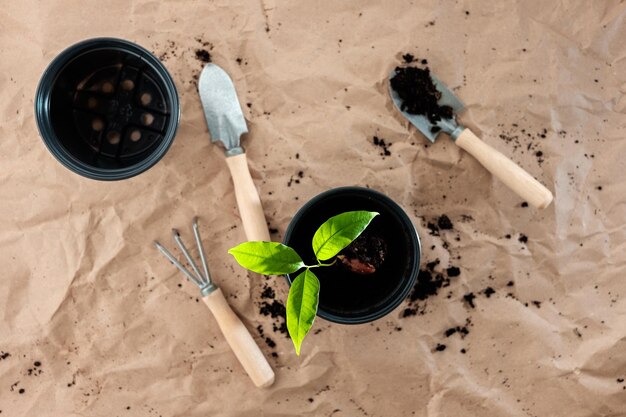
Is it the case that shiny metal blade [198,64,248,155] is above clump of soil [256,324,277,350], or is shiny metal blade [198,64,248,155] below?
above

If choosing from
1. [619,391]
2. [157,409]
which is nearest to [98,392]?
[157,409]

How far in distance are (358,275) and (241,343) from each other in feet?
1.10

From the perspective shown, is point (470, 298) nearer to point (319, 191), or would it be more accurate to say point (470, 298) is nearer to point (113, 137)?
point (319, 191)

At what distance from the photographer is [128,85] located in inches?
51.6

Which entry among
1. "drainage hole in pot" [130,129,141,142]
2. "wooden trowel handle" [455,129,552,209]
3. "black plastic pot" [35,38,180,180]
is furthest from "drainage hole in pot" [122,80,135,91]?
"wooden trowel handle" [455,129,552,209]

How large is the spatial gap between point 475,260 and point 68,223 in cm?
Answer: 99

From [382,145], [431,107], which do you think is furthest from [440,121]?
[382,145]

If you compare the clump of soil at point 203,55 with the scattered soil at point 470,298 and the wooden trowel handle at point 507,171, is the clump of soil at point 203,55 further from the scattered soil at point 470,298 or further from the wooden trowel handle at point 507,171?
the scattered soil at point 470,298

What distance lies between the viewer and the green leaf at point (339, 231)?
97 centimetres

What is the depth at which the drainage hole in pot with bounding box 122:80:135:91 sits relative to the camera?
1309mm

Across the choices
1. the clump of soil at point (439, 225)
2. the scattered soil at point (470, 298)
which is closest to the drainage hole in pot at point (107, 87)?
the clump of soil at point (439, 225)

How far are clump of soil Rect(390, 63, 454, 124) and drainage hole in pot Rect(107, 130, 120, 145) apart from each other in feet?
2.20

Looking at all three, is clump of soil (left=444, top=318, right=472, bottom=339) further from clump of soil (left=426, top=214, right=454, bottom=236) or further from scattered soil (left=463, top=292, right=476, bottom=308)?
clump of soil (left=426, top=214, right=454, bottom=236)

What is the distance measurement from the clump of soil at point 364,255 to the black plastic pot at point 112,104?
48 cm
